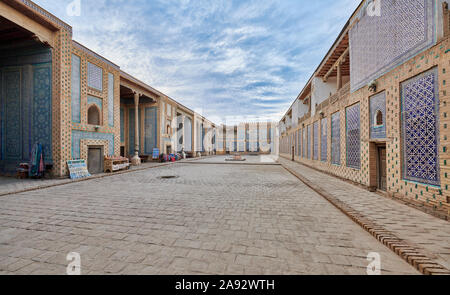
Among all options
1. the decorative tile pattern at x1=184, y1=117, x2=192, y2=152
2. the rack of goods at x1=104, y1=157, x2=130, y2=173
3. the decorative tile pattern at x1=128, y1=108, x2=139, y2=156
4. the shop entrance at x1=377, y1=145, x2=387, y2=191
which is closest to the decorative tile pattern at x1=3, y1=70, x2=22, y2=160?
the rack of goods at x1=104, y1=157, x2=130, y2=173

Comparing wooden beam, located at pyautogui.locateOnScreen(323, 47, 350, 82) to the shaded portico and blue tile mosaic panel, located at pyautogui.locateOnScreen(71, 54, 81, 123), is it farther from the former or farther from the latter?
the shaded portico

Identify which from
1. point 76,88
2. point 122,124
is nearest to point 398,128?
point 76,88

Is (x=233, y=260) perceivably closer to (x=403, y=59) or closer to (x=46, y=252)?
(x=46, y=252)

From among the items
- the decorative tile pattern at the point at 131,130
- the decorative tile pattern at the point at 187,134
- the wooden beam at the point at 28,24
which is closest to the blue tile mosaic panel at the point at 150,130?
the decorative tile pattern at the point at 131,130

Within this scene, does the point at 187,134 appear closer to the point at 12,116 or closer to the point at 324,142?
the point at 12,116

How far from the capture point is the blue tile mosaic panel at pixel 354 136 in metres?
6.91

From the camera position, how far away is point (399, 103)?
4.79 m

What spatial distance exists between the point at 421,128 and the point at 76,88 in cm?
1279

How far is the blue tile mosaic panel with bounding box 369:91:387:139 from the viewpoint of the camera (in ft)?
18.0

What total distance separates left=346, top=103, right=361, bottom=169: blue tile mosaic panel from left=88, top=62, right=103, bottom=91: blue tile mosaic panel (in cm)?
1261

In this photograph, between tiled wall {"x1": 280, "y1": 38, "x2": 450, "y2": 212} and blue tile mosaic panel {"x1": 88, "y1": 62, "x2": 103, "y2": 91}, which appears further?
blue tile mosaic panel {"x1": 88, "y1": 62, "x2": 103, "y2": 91}
